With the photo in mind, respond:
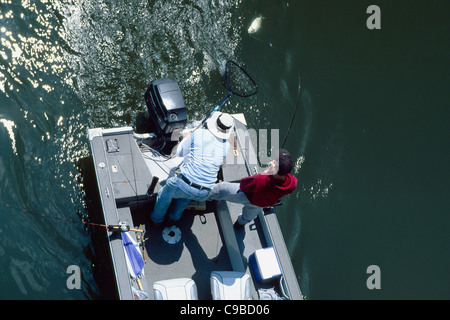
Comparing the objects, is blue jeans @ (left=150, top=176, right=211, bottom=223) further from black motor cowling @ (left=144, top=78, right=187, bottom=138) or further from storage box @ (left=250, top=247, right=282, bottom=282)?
black motor cowling @ (left=144, top=78, right=187, bottom=138)

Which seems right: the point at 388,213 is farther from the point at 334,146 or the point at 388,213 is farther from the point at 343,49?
the point at 343,49

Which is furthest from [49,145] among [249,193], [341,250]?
[341,250]

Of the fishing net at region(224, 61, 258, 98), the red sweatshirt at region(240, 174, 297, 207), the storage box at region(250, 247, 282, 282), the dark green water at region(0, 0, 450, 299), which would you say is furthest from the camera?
the fishing net at region(224, 61, 258, 98)

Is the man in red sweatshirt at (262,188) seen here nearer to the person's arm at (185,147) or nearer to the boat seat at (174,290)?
the person's arm at (185,147)

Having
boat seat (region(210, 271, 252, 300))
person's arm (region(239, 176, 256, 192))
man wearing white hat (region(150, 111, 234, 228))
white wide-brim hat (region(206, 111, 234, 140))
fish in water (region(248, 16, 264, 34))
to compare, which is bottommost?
boat seat (region(210, 271, 252, 300))

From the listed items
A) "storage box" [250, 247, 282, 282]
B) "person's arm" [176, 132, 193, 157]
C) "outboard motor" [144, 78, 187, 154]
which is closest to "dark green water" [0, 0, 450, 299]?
"outboard motor" [144, 78, 187, 154]

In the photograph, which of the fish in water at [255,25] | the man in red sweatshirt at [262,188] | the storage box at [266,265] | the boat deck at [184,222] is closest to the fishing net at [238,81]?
the fish in water at [255,25]

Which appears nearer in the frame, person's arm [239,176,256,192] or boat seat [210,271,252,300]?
person's arm [239,176,256,192]
